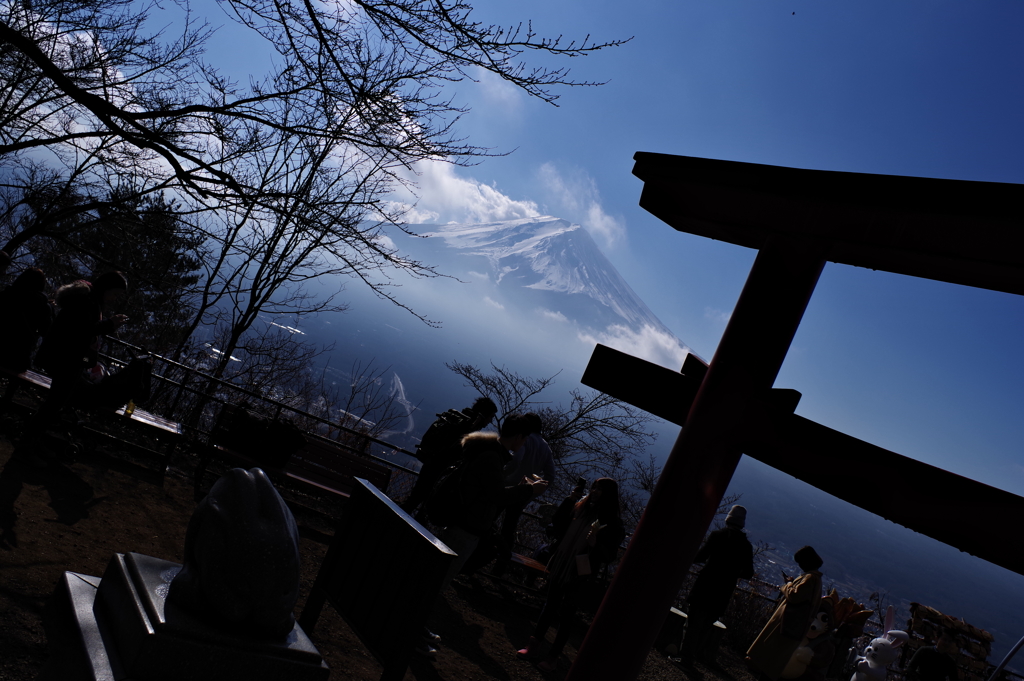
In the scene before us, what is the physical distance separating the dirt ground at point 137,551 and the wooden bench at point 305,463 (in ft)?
1.60

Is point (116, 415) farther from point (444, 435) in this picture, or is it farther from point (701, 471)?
point (701, 471)

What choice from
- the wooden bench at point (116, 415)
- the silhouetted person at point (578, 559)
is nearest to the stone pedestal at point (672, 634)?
the silhouetted person at point (578, 559)

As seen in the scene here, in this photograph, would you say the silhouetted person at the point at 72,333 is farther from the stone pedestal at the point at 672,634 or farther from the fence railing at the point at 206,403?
the stone pedestal at the point at 672,634

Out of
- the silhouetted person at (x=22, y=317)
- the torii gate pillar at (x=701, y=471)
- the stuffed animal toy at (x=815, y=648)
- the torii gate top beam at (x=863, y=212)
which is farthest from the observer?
the stuffed animal toy at (x=815, y=648)

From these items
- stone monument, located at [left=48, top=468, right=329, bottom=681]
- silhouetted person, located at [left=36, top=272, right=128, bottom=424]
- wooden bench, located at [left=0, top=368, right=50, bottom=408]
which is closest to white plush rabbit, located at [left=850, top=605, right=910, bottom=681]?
stone monument, located at [left=48, top=468, right=329, bottom=681]

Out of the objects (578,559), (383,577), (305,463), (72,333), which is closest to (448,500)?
(383,577)

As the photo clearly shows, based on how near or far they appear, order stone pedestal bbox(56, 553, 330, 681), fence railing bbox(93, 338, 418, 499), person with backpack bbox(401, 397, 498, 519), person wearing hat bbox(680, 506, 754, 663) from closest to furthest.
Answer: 1. stone pedestal bbox(56, 553, 330, 681)
2. person with backpack bbox(401, 397, 498, 519)
3. person wearing hat bbox(680, 506, 754, 663)
4. fence railing bbox(93, 338, 418, 499)

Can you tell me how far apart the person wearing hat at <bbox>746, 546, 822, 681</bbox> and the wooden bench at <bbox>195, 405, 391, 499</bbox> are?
4.25 m

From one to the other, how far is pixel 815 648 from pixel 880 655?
0.89 metres

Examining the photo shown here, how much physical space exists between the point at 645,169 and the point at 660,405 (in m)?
1.22

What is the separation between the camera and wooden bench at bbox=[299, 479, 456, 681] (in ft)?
9.91

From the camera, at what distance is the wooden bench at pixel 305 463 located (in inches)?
250

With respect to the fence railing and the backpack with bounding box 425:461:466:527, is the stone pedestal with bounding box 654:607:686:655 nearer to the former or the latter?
the fence railing

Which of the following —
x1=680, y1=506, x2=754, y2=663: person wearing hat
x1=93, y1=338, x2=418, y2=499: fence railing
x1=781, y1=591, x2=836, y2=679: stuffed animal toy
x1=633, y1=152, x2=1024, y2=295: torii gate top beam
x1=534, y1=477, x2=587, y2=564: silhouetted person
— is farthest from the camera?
x1=93, y1=338, x2=418, y2=499: fence railing
